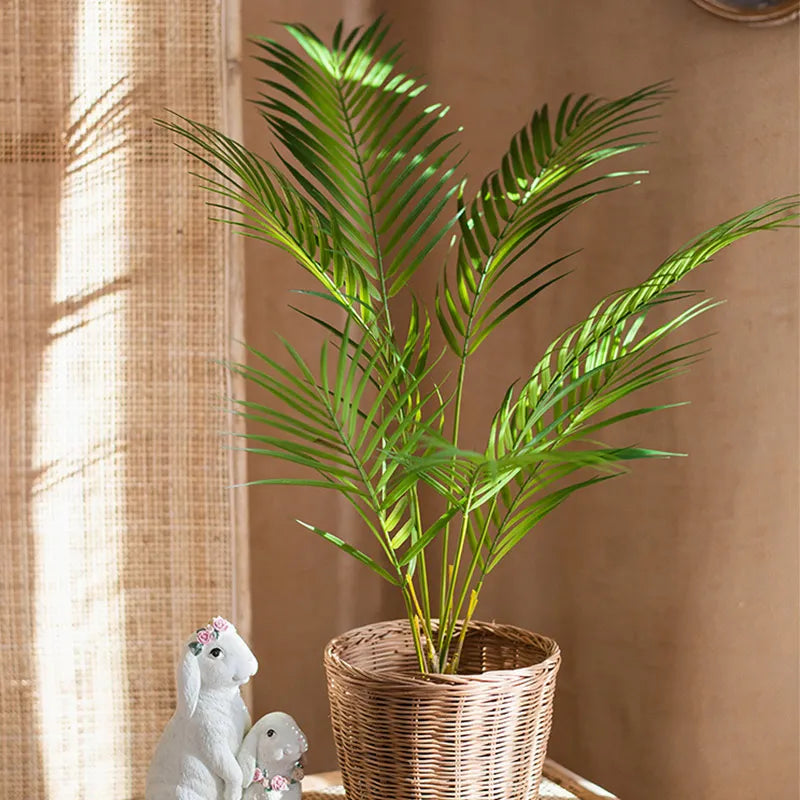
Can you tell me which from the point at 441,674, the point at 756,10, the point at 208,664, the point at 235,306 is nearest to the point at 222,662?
the point at 208,664

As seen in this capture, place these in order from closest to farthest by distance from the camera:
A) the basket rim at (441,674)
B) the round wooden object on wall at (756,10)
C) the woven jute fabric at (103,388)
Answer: the basket rim at (441,674)
the round wooden object on wall at (756,10)
the woven jute fabric at (103,388)

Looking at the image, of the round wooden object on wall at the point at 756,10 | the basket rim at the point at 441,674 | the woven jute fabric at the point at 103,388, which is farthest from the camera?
the woven jute fabric at the point at 103,388

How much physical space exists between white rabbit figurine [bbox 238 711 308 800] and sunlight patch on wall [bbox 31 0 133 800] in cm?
52

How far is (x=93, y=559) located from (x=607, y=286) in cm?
114

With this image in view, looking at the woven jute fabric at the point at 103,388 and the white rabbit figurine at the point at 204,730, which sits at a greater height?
the woven jute fabric at the point at 103,388

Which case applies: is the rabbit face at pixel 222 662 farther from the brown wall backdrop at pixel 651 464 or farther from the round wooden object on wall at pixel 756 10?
the round wooden object on wall at pixel 756 10

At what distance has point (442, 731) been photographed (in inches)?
56.3

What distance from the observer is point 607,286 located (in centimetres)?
202

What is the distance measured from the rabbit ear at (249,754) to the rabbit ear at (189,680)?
3.8 inches

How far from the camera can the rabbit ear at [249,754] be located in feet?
4.95

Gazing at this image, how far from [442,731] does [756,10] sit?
131 centimetres

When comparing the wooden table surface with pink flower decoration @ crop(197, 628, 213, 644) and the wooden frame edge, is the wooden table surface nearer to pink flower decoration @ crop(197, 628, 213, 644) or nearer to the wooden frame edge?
the wooden frame edge

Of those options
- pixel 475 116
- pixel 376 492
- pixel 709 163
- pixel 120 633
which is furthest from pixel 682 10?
pixel 120 633

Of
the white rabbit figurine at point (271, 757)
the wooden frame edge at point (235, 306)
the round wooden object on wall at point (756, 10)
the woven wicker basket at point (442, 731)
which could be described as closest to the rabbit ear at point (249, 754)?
the white rabbit figurine at point (271, 757)
